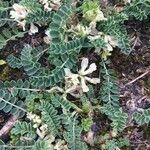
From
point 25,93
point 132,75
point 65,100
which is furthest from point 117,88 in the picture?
point 25,93

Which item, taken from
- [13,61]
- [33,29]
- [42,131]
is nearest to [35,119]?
[42,131]

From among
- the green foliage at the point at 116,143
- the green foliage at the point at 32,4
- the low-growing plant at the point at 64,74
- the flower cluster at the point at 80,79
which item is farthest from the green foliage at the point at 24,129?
the green foliage at the point at 32,4

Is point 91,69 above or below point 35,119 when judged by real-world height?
above

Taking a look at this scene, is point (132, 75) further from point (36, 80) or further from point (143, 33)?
point (36, 80)

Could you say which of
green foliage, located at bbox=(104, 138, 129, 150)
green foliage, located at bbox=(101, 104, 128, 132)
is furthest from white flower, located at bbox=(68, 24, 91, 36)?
green foliage, located at bbox=(104, 138, 129, 150)

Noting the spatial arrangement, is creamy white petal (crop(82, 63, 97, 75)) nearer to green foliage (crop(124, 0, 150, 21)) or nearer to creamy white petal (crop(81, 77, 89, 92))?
creamy white petal (crop(81, 77, 89, 92))

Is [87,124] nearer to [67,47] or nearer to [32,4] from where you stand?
[67,47]
